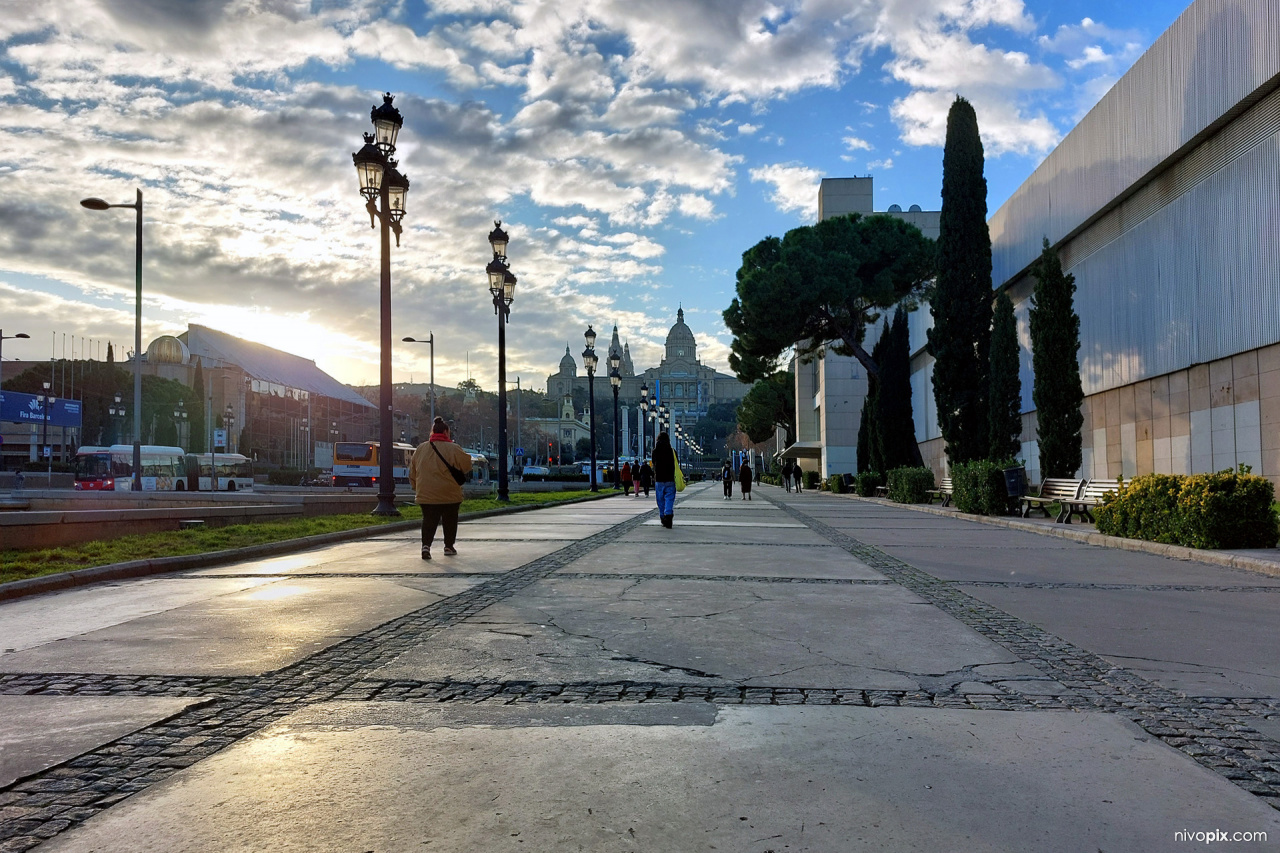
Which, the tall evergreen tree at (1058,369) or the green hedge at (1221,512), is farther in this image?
the tall evergreen tree at (1058,369)

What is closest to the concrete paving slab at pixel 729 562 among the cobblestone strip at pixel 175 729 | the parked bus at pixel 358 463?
the cobblestone strip at pixel 175 729

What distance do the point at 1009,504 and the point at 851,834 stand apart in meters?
19.1

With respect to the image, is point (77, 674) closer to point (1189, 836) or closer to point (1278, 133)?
point (1189, 836)

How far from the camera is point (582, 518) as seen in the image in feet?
66.9

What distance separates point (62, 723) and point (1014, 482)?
18.9 meters

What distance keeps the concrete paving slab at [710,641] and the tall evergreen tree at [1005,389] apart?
16.3 metres

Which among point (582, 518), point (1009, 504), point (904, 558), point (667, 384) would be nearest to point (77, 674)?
point (904, 558)

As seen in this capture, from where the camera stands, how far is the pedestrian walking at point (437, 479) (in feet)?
36.4

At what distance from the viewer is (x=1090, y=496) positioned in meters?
16.2

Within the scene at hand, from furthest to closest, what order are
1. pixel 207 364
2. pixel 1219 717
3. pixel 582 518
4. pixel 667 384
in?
pixel 667 384
pixel 207 364
pixel 582 518
pixel 1219 717

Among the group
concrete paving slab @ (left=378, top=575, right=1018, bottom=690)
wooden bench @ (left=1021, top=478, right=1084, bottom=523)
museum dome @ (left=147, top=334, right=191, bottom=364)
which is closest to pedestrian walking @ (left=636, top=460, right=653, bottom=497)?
wooden bench @ (left=1021, top=478, right=1084, bottom=523)

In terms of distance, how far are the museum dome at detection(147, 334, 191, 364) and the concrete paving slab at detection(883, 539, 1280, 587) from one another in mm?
89297

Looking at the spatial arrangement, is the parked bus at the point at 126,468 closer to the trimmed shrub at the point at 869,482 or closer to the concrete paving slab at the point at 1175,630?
the trimmed shrub at the point at 869,482

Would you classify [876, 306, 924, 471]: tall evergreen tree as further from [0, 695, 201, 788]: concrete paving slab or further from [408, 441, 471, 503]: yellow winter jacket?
[0, 695, 201, 788]: concrete paving slab
